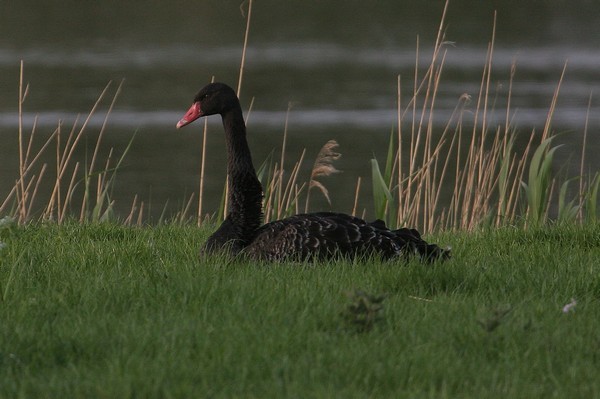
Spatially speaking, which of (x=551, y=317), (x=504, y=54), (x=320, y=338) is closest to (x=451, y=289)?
(x=551, y=317)

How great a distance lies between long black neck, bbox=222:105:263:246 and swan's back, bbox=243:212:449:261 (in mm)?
416

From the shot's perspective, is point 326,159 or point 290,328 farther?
point 326,159

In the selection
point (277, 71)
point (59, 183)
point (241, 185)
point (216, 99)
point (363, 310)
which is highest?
point (277, 71)

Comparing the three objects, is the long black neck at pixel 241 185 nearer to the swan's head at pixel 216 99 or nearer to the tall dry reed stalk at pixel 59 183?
the swan's head at pixel 216 99

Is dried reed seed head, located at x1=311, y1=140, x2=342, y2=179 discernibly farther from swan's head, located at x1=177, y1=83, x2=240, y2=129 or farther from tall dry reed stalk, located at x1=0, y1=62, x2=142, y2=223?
tall dry reed stalk, located at x1=0, y1=62, x2=142, y2=223

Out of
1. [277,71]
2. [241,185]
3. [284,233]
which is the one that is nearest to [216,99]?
[241,185]

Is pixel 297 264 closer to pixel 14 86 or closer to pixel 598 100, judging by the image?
pixel 598 100

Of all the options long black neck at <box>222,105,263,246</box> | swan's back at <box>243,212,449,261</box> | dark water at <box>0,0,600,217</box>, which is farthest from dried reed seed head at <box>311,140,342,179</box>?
dark water at <box>0,0,600,217</box>

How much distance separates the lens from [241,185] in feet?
22.1

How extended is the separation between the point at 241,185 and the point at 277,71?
2630cm

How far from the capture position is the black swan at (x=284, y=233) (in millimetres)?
6020

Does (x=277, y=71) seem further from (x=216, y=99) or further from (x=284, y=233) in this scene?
(x=284, y=233)

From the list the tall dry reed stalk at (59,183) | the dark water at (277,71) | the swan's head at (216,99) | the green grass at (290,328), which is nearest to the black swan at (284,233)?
the swan's head at (216,99)

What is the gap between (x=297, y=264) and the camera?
5.86 m
